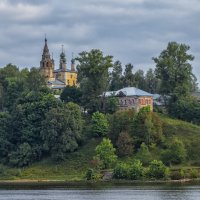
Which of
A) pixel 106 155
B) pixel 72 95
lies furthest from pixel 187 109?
pixel 106 155

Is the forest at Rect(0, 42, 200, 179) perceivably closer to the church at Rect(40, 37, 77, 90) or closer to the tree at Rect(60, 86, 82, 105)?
the tree at Rect(60, 86, 82, 105)

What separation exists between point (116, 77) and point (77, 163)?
4790 centimetres

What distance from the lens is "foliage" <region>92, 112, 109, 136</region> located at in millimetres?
122625

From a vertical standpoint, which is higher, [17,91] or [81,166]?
[17,91]

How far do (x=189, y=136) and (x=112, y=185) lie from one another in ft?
85.6

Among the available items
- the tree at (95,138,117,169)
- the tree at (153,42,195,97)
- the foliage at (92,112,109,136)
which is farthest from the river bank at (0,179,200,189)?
the tree at (153,42,195,97)

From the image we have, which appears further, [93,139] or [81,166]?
[93,139]

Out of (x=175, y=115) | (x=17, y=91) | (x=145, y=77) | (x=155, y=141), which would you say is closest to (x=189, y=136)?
(x=155, y=141)

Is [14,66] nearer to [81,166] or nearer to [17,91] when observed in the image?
[17,91]

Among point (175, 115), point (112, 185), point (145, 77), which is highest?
point (145, 77)

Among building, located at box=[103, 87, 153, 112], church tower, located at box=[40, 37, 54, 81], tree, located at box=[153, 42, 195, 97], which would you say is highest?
church tower, located at box=[40, 37, 54, 81]

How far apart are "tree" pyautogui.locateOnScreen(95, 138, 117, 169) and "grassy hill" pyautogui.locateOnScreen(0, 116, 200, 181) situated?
11.5ft

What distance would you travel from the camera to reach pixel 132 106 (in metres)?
137

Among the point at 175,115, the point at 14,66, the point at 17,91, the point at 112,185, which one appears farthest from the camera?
the point at 14,66
